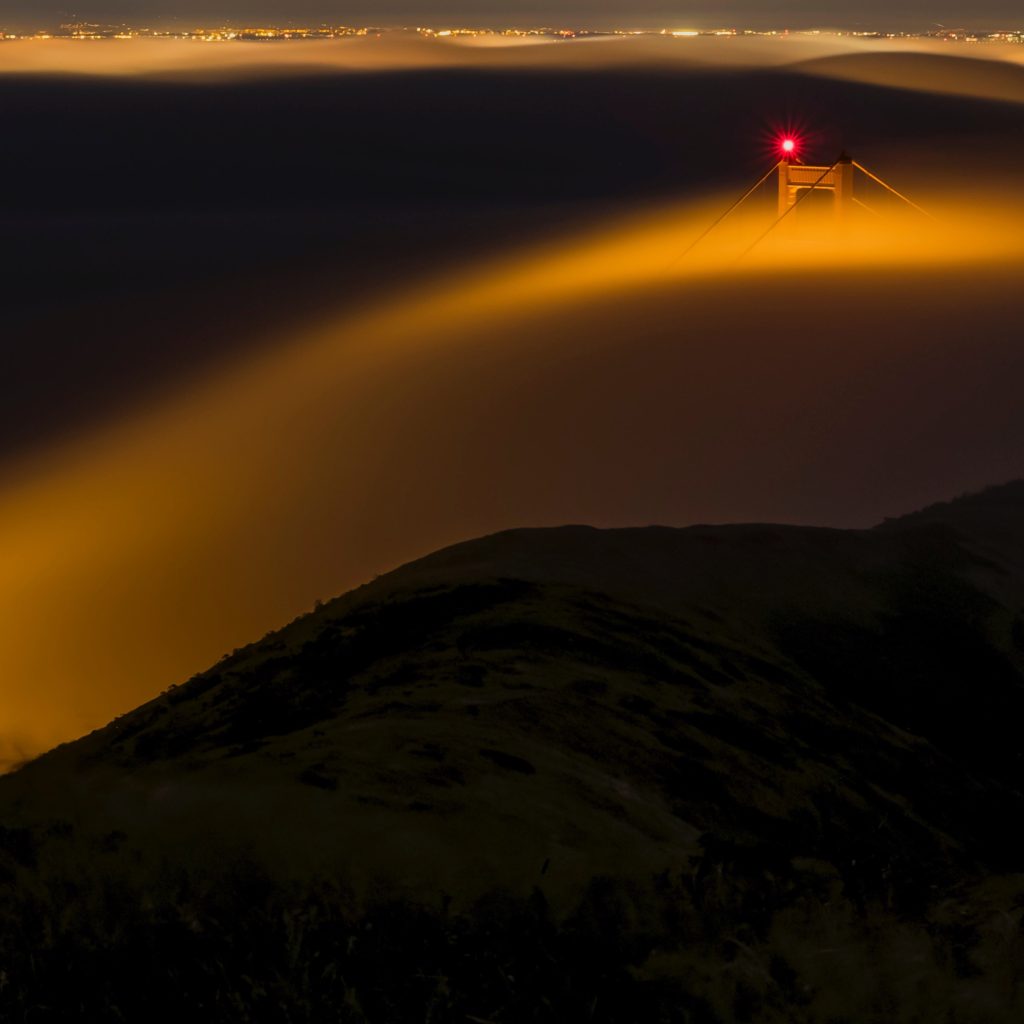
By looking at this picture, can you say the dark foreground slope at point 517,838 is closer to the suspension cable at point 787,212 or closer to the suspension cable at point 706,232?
the suspension cable at point 787,212

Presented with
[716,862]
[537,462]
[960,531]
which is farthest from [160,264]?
[716,862]

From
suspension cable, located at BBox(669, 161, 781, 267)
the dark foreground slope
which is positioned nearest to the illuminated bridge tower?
suspension cable, located at BBox(669, 161, 781, 267)

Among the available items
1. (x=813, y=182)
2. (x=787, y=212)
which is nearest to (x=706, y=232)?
(x=787, y=212)

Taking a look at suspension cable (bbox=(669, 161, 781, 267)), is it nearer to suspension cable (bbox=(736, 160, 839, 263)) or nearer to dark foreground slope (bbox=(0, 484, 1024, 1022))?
suspension cable (bbox=(736, 160, 839, 263))

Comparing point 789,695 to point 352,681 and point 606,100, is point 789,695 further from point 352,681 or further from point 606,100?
point 606,100

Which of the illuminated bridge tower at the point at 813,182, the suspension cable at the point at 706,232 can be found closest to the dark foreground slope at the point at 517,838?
the illuminated bridge tower at the point at 813,182

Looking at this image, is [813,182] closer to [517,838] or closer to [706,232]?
[706,232]
